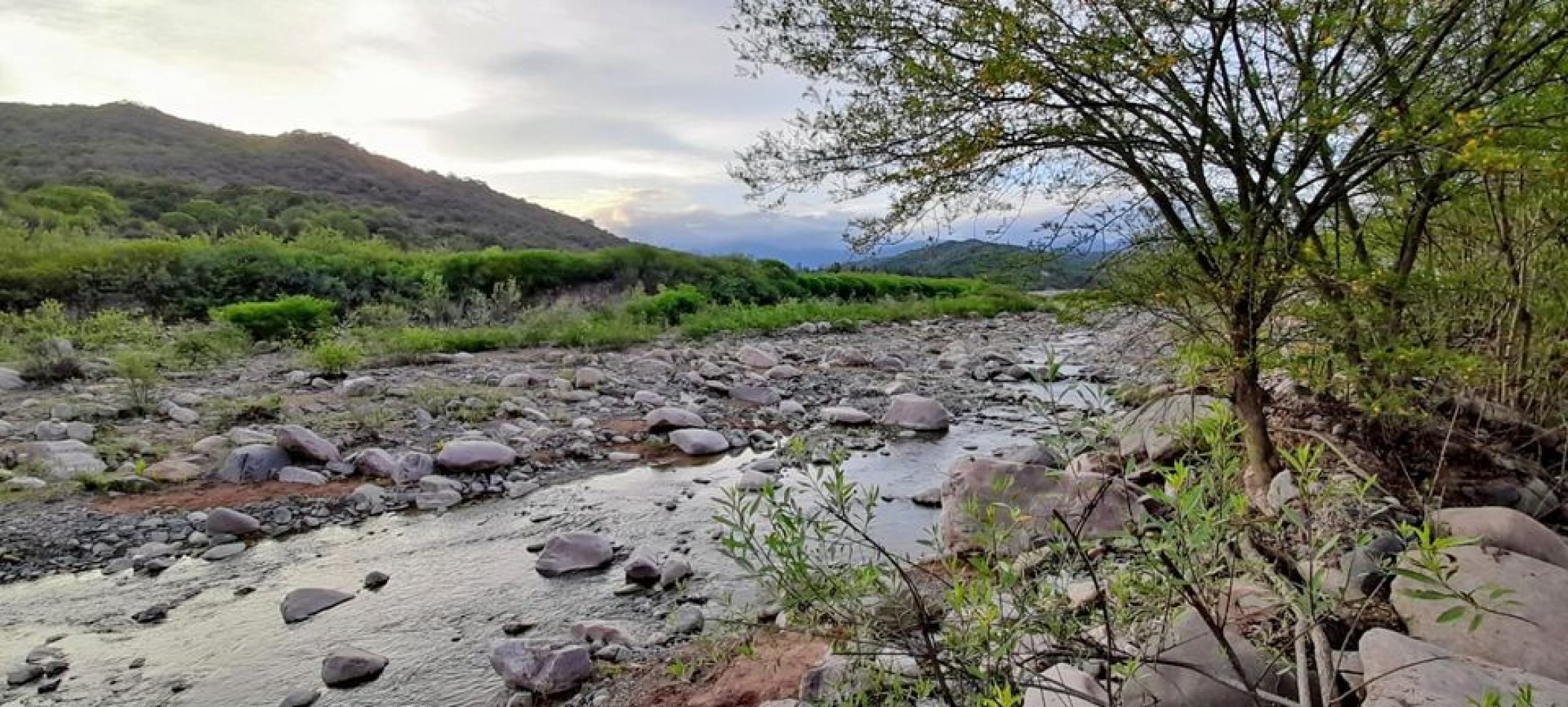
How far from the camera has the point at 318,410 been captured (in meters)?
7.33

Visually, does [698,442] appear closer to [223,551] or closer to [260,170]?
[223,551]

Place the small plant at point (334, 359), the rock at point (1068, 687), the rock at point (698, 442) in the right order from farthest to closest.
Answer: the small plant at point (334, 359)
the rock at point (698, 442)
the rock at point (1068, 687)

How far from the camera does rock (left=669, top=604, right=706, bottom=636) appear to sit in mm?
3551

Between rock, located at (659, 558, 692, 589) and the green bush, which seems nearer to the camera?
rock, located at (659, 558, 692, 589)

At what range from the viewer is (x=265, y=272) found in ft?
48.8

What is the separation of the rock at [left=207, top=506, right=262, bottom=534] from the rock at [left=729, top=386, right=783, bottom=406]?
17.2 ft

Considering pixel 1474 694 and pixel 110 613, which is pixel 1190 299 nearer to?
pixel 1474 694

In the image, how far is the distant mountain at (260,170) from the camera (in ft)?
107

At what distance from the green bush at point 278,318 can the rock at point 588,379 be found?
489 cm

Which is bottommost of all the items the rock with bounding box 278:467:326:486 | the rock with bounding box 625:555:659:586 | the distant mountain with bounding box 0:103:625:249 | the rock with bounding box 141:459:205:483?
the rock with bounding box 625:555:659:586

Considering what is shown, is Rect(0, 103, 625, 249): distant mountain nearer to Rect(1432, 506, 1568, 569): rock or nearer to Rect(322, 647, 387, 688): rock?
Rect(322, 647, 387, 688): rock

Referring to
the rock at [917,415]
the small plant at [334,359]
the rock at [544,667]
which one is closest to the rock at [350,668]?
the rock at [544,667]

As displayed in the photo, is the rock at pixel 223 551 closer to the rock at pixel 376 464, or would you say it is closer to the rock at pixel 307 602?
the rock at pixel 307 602

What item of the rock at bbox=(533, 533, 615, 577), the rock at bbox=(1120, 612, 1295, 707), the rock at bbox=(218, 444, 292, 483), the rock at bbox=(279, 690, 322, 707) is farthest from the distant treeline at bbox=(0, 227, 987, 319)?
the rock at bbox=(1120, 612, 1295, 707)
